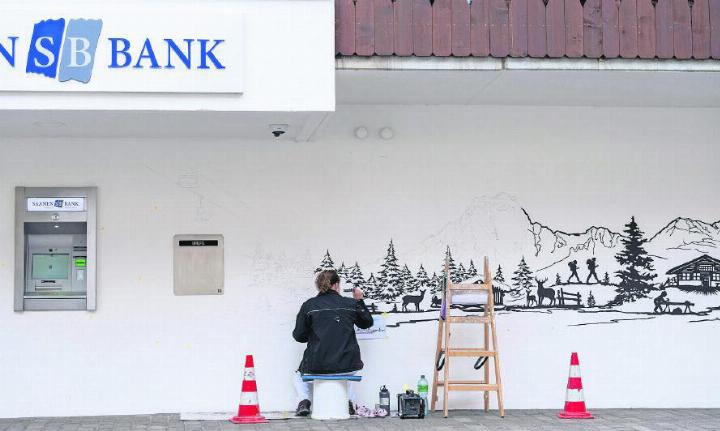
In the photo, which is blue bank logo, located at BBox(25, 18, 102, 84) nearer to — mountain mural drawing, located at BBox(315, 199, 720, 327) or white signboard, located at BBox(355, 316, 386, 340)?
mountain mural drawing, located at BBox(315, 199, 720, 327)

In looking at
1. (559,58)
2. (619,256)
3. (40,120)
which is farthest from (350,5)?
(619,256)

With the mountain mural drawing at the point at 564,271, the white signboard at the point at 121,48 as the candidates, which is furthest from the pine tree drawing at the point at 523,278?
the white signboard at the point at 121,48

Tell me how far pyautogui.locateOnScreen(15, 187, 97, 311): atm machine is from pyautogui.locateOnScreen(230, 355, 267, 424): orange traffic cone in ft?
5.83

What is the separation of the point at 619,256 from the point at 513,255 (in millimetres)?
1159

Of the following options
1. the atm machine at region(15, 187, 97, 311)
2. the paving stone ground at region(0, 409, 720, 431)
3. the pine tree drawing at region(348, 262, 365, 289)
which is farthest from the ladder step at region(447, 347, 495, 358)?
the atm machine at region(15, 187, 97, 311)

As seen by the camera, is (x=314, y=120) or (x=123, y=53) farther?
(x=314, y=120)

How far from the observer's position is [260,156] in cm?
1180

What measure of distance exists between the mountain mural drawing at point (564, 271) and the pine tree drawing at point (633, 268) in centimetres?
1

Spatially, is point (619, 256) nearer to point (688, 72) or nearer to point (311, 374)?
point (688, 72)

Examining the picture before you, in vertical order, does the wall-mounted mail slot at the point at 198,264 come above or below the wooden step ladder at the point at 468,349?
above

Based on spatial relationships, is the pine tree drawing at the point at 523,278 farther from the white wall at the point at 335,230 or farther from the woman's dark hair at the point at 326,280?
the woman's dark hair at the point at 326,280

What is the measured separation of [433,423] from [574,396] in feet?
4.88

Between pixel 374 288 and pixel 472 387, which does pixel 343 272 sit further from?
pixel 472 387

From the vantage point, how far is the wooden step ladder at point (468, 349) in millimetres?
11148
